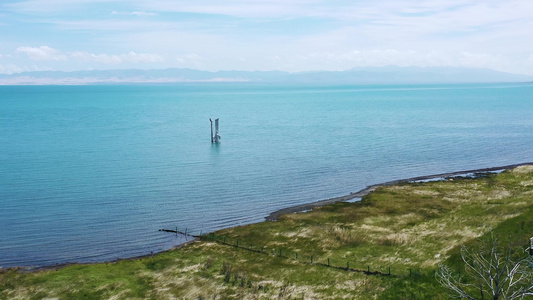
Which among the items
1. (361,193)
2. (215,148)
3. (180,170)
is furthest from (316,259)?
(215,148)

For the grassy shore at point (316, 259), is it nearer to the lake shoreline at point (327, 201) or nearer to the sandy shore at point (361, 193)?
the lake shoreline at point (327, 201)

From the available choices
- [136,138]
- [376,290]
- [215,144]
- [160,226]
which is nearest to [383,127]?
[215,144]

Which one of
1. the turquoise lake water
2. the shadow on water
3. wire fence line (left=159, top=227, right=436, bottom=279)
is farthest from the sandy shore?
the shadow on water

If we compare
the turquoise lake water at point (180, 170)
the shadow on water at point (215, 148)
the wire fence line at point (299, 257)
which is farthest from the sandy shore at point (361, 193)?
the shadow on water at point (215, 148)

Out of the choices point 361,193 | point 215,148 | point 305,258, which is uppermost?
point 215,148

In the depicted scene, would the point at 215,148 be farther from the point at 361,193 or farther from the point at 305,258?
the point at 305,258

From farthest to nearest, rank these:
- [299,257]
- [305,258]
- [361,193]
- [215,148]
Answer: [215,148], [361,193], [299,257], [305,258]

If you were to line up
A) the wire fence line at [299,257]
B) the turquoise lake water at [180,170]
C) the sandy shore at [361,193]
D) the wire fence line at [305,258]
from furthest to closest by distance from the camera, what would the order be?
the sandy shore at [361,193] < the turquoise lake water at [180,170] < the wire fence line at [305,258] < the wire fence line at [299,257]

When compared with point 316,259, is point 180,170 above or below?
above
